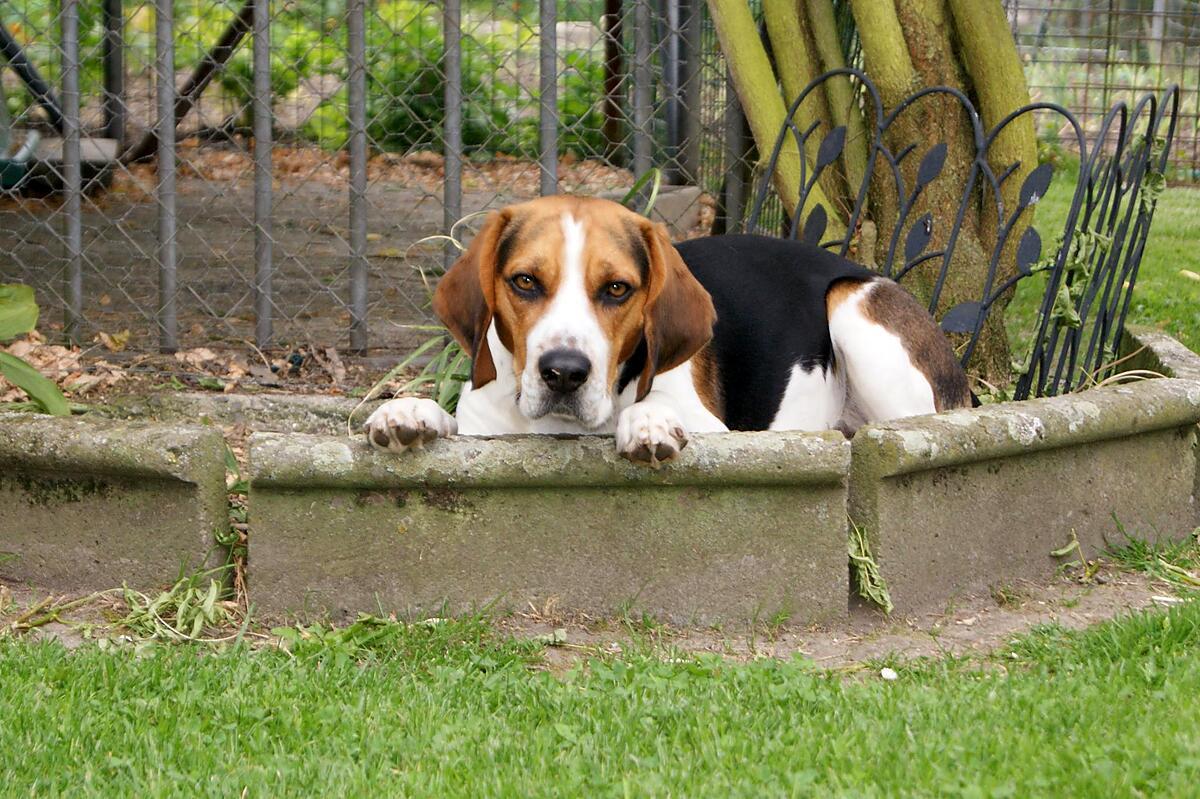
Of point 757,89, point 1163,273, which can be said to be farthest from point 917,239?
point 1163,273

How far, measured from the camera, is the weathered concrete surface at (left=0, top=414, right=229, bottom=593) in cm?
371

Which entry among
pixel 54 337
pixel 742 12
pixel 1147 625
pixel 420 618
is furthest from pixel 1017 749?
pixel 54 337

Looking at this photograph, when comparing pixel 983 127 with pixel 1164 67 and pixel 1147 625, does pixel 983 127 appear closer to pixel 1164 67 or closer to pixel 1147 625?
pixel 1147 625

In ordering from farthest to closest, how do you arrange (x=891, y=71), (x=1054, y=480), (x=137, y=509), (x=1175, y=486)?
(x=891, y=71)
(x=1175, y=486)
(x=1054, y=480)
(x=137, y=509)

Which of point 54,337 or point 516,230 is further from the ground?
point 516,230

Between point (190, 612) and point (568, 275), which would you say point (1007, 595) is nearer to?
point (568, 275)

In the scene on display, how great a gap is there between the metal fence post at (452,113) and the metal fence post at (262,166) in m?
0.77

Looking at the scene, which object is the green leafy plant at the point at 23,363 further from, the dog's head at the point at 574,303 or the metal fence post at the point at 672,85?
the metal fence post at the point at 672,85

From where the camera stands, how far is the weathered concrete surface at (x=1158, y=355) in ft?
16.0

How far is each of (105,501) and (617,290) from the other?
151 centimetres

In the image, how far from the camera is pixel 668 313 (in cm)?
365

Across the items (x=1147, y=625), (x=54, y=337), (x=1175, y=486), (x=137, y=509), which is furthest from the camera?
(x=54, y=337)

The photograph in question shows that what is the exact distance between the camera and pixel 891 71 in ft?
17.4

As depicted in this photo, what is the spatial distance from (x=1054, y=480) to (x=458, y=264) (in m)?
1.86
